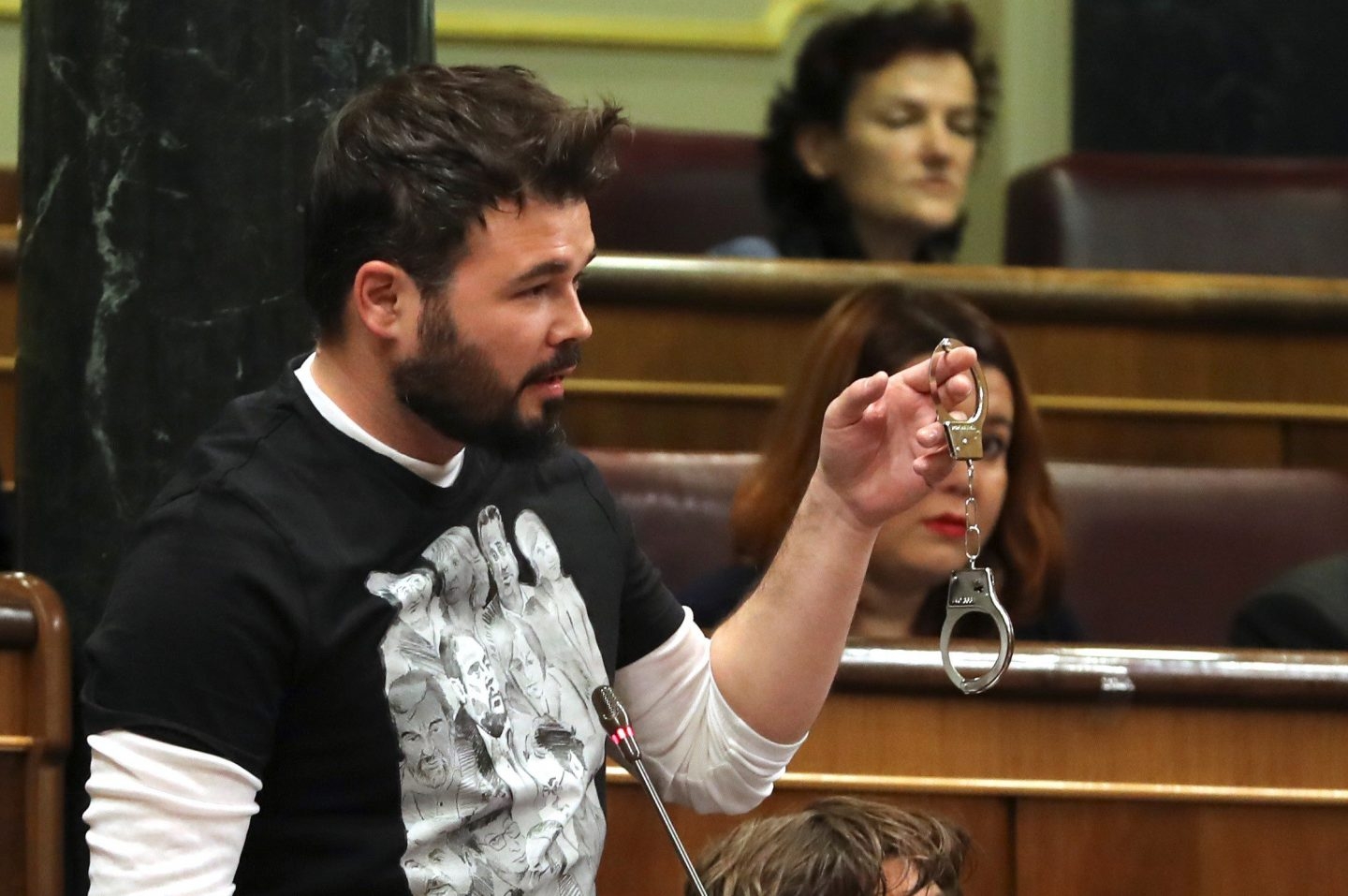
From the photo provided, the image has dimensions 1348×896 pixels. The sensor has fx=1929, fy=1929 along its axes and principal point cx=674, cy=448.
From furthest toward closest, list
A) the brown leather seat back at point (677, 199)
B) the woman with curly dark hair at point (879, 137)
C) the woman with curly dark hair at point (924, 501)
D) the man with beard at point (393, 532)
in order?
the brown leather seat back at point (677, 199), the woman with curly dark hair at point (879, 137), the woman with curly dark hair at point (924, 501), the man with beard at point (393, 532)

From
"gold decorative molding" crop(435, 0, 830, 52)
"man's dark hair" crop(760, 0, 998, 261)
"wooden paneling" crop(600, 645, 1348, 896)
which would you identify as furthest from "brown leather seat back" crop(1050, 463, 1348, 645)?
"gold decorative molding" crop(435, 0, 830, 52)

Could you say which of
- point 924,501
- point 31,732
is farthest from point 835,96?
point 31,732

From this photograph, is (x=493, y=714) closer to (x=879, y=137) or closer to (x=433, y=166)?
(x=433, y=166)

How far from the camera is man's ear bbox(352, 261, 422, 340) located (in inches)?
27.5

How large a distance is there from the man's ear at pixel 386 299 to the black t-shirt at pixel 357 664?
4 cm

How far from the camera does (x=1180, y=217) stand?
192 cm

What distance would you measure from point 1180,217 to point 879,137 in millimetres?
358

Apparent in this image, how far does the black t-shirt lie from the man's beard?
29 millimetres

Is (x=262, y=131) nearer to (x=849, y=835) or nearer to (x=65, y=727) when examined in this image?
(x=65, y=727)

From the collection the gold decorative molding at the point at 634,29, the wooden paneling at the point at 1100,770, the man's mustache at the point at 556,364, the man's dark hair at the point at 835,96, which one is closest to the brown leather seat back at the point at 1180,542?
the man's dark hair at the point at 835,96

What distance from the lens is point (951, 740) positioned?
995 millimetres

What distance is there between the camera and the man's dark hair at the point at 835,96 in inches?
70.1

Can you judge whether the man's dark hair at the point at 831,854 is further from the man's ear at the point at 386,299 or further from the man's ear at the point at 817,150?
the man's ear at the point at 817,150

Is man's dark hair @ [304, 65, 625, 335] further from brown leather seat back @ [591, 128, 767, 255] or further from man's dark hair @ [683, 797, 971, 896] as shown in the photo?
brown leather seat back @ [591, 128, 767, 255]
